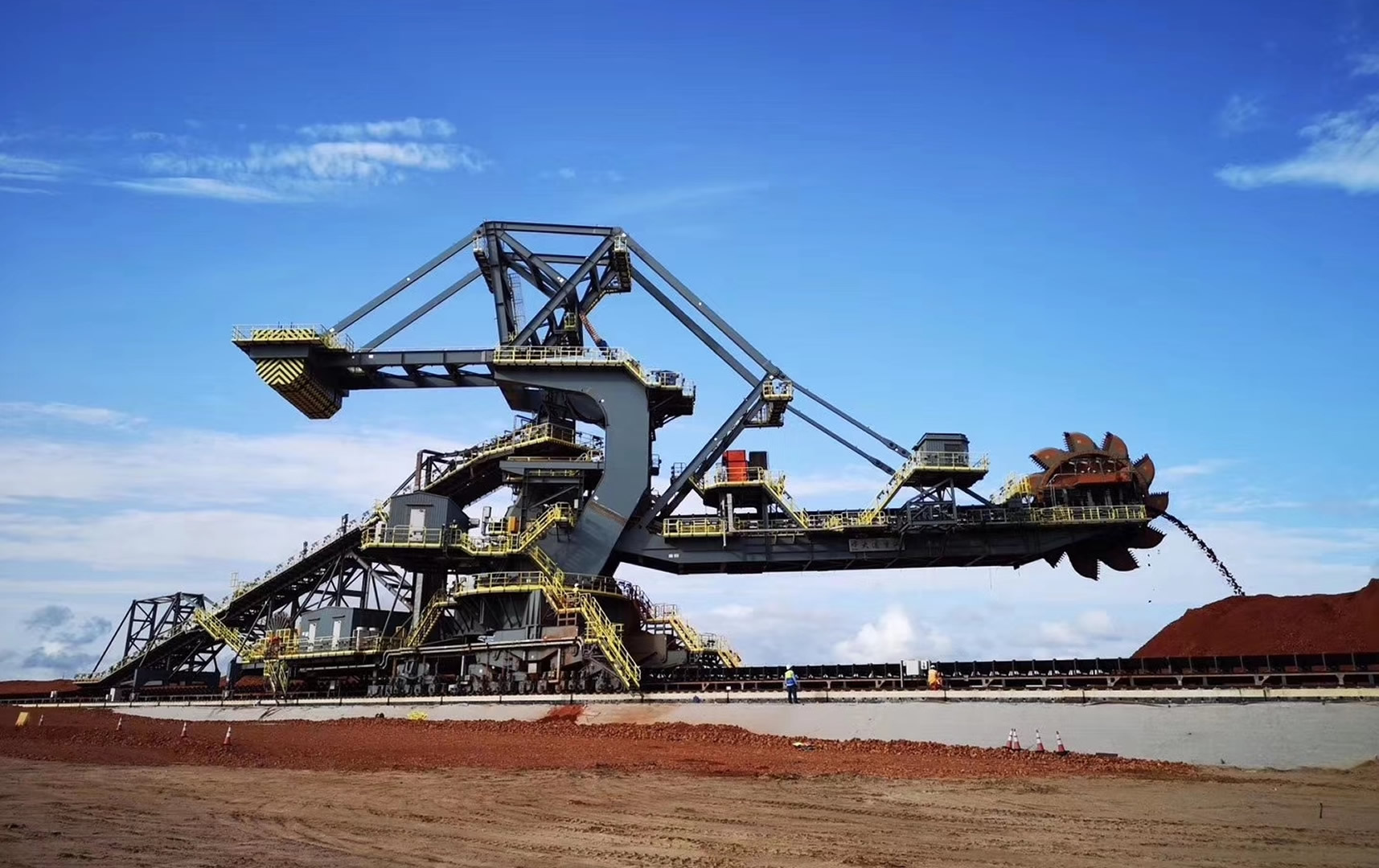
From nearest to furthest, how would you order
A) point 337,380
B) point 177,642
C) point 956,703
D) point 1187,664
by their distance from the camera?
1. point 956,703
2. point 1187,664
3. point 337,380
4. point 177,642

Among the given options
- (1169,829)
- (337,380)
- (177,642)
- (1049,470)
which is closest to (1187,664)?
(1049,470)

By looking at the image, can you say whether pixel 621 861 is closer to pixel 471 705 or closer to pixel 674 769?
pixel 674 769

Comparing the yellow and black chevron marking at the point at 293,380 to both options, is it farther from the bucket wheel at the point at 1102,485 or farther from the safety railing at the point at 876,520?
the bucket wheel at the point at 1102,485

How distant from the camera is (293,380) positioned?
119ft

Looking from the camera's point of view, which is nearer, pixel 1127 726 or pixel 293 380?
pixel 1127 726

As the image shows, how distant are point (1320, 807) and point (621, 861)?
37.4 feet

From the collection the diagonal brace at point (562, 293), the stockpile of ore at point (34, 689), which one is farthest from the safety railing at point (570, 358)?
the stockpile of ore at point (34, 689)

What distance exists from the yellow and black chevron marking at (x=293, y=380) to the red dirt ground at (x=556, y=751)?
14.0 meters

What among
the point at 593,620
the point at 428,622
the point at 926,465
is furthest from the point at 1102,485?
the point at 428,622

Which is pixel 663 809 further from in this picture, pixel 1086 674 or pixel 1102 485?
pixel 1102 485

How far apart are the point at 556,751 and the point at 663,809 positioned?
8689 mm

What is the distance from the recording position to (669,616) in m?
35.1

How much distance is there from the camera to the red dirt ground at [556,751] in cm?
1844

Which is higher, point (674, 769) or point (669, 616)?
point (669, 616)
